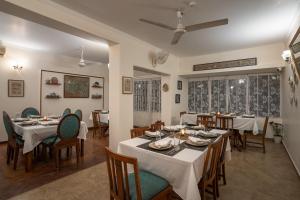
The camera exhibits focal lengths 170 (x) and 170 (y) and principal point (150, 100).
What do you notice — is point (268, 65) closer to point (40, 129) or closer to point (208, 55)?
point (208, 55)

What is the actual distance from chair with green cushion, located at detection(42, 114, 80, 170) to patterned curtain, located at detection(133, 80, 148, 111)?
14.5 feet

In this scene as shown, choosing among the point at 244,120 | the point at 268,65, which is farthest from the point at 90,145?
the point at 268,65

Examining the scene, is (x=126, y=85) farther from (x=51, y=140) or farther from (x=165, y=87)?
(x=165, y=87)

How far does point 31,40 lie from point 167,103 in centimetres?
432

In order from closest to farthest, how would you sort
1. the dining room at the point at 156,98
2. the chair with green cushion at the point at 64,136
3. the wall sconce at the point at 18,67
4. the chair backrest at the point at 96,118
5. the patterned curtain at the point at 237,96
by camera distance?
the dining room at the point at 156,98, the chair with green cushion at the point at 64,136, the wall sconce at the point at 18,67, the chair backrest at the point at 96,118, the patterned curtain at the point at 237,96

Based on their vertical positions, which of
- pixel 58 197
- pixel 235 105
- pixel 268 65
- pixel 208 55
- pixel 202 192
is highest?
pixel 208 55

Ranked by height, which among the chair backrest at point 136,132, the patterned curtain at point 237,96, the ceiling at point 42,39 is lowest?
the chair backrest at point 136,132

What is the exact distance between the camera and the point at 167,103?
5867mm

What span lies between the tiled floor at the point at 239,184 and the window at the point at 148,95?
4.11 m

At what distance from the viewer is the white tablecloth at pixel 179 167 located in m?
1.52

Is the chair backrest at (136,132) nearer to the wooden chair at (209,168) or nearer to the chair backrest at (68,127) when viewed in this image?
the wooden chair at (209,168)

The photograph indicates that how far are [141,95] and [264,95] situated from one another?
15.1ft

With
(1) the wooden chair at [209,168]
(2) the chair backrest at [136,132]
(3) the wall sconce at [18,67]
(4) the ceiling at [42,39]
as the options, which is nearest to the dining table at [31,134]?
(2) the chair backrest at [136,132]

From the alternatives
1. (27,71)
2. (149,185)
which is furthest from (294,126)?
(27,71)
